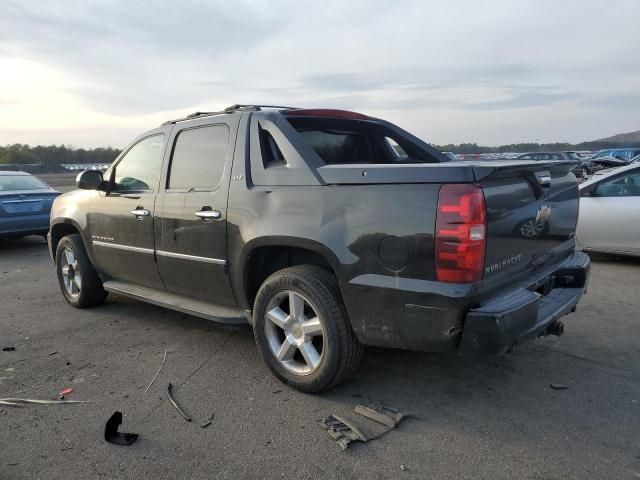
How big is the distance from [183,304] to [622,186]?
590 cm

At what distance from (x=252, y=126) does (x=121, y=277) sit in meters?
2.20

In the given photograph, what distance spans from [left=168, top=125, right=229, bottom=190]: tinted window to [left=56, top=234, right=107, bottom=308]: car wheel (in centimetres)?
173

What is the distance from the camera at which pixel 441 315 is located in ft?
8.91

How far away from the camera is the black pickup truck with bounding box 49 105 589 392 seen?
271 cm

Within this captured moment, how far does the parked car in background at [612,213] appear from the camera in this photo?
6.57 meters

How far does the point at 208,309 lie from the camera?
3.97m

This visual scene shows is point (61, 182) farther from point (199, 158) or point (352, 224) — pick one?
point (352, 224)

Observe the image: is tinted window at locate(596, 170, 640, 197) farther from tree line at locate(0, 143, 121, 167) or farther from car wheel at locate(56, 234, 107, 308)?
tree line at locate(0, 143, 121, 167)

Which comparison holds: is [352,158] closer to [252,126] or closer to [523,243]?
[252,126]

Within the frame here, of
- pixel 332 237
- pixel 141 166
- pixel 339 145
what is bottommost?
pixel 332 237

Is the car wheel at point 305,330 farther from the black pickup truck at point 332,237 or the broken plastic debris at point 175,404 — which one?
the broken plastic debris at point 175,404

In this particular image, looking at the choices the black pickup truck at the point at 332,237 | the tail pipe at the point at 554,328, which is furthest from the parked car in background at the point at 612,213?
the tail pipe at the point at 554,328

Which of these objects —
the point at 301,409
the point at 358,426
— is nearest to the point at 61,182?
the point at 301,409

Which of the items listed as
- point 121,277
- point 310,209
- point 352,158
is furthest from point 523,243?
point 121,277
